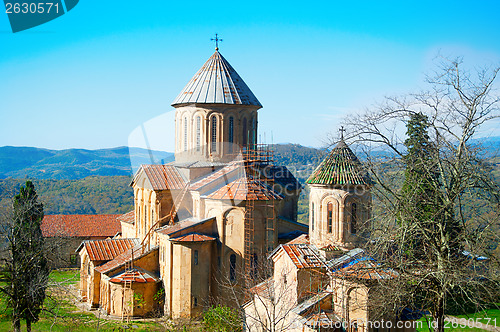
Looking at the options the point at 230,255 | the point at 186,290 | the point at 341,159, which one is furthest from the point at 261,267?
the point at 341,159

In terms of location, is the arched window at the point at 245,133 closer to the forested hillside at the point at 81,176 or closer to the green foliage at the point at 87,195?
the forested hillside at the point at 81,176

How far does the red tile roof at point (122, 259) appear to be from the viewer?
21.1 meters

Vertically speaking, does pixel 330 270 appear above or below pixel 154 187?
below

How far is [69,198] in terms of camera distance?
193ft

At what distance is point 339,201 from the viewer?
15.7 meters

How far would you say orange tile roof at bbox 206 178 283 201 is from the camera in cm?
1916

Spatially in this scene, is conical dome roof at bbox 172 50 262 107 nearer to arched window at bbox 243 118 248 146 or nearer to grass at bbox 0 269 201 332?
arched window at bbox 243 118 248 146

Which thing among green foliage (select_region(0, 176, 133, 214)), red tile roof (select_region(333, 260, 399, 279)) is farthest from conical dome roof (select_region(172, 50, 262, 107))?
green foliage (select_region(0, 176, 133, 214))

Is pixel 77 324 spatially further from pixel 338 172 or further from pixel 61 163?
pixel 61 163

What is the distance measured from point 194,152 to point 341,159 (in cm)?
983

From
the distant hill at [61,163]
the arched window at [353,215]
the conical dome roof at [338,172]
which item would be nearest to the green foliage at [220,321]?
the arched window at [353,215]

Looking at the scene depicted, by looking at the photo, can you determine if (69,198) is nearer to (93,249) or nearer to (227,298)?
(93,249)

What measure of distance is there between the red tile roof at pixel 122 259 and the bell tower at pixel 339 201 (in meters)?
9.02

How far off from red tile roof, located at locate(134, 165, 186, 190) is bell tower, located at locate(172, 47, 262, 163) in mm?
1044
